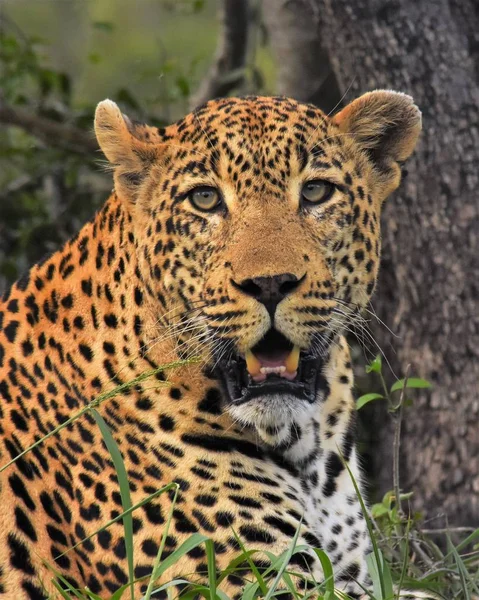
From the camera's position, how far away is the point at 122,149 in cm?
586

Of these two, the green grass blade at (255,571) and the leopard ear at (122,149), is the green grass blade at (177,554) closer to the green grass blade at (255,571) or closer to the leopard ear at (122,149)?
the green grass blade at (255,571)

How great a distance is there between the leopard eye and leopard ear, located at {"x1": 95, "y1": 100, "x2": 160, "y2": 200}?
704 mm

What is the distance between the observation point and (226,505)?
5.45 m

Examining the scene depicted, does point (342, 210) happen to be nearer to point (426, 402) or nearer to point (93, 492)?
point (93, 492)

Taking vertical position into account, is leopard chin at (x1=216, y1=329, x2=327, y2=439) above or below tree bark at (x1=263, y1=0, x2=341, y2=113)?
below

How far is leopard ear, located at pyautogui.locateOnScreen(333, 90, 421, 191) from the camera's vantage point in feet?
19.9

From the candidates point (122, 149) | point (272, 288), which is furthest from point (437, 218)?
point (272, 288)

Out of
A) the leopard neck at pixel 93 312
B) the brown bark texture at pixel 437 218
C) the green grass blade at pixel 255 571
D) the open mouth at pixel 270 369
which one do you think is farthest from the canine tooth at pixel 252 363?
the brown bark texture at pixel 437 218

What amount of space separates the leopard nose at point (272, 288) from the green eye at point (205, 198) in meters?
0.59

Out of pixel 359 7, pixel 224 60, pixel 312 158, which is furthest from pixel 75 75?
pixel 312 158

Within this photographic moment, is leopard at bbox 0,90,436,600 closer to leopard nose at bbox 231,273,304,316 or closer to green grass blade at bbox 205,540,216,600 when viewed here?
leopard nose at bbox 231,273,304,316

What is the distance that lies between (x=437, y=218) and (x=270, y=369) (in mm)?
3257

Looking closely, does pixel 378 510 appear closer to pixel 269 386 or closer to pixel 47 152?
pixel 269 386

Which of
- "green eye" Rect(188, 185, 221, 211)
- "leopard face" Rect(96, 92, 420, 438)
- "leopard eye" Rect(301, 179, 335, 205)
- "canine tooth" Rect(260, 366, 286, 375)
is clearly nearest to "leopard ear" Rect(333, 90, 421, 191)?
"leopard face" Rect(96, 92, 420, 438)
